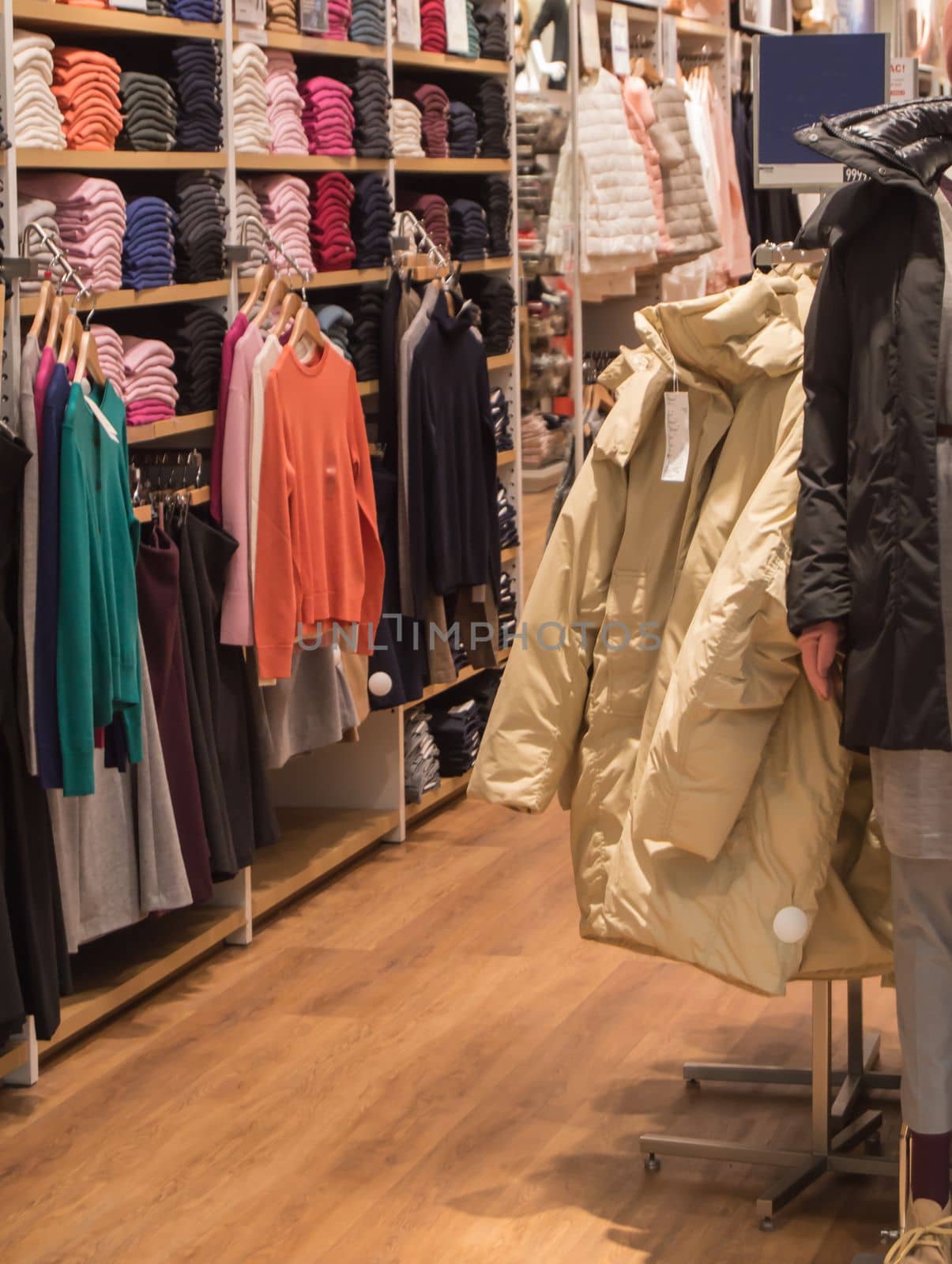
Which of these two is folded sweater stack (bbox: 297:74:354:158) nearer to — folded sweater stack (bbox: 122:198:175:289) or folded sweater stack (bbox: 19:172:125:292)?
folded sweater stack (bbox: 122:198:175:289)

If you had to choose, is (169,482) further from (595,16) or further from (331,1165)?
(595,16)

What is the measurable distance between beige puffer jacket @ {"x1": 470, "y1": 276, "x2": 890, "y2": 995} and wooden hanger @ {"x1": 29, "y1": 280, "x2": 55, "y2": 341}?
1.17 metres

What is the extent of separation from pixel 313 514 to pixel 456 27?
76.3 inches

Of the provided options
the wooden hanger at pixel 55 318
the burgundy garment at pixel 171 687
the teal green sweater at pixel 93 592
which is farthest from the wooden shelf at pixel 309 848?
the wooden hanger at pixel 55 318

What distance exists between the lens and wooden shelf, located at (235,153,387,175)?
437 centimetres

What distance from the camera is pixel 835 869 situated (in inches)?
112

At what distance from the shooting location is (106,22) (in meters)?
3.80

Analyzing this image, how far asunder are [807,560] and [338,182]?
2706 millimetres

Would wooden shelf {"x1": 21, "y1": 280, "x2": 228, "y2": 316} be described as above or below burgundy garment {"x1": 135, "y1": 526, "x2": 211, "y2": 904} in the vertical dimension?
above

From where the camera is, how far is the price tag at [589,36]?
6344mm

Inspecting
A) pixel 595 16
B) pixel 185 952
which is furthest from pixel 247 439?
pixel 595 16

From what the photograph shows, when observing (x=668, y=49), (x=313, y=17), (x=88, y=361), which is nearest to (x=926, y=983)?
(x=88, y=361)

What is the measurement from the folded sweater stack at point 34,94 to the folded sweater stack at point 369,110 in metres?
1.42

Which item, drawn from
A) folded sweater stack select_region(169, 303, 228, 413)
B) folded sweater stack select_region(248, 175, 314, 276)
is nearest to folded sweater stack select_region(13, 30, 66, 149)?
folded sweater stack select_region(169, 303, 228, 413)
